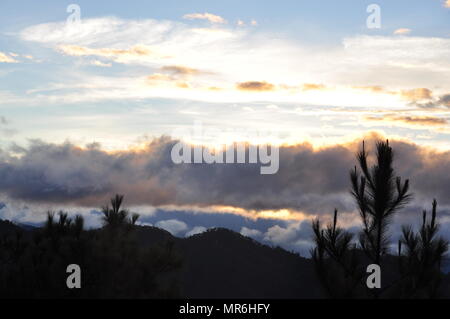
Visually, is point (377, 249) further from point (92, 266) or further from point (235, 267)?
point (235, 267)

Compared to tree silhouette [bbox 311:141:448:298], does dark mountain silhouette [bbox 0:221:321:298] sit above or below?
below

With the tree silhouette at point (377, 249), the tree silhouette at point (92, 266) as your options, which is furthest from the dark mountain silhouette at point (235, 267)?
the tree silhouette at point (377, 249)

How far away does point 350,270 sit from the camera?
57.6 feet

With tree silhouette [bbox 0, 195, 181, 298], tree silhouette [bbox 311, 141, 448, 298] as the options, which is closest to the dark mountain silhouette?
tree silhouette [bbox 0, 195, 181, 298]

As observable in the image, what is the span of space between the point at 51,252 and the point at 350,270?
1221cm

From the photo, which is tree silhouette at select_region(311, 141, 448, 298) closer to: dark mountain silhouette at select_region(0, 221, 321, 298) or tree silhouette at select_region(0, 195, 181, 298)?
tree silhouette at select_region(0, 195, 181, 298)

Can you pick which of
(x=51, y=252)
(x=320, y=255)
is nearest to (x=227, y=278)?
(x=51, y=252)

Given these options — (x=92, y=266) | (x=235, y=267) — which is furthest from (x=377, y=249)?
(x=235, y=267)

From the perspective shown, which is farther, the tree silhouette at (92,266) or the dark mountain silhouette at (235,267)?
the dark mountain silhouette at (235,267)

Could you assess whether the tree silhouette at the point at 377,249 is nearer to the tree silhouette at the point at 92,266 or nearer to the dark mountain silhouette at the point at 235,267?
the tree silhouette at the point at 92,266

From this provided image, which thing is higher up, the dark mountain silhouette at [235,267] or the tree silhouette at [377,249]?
the tree silhouette at [377,249]
